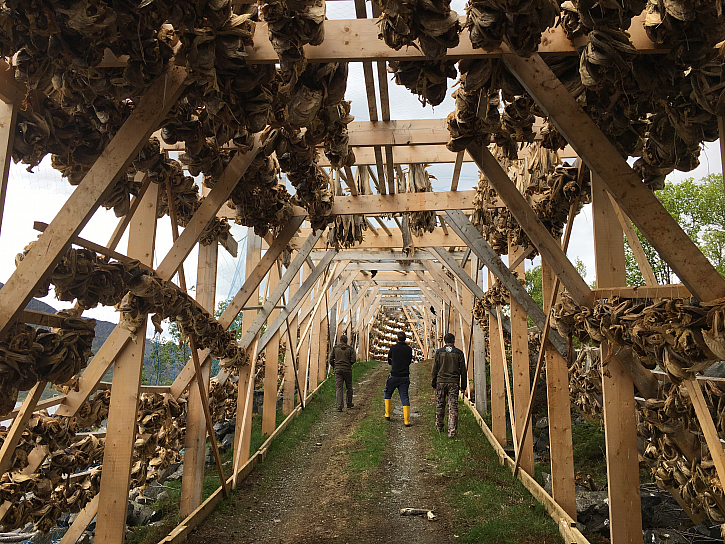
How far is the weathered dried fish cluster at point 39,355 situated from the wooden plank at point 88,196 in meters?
0.18

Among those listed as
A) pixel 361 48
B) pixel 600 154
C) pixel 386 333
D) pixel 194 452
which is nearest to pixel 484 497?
pixel 194 452

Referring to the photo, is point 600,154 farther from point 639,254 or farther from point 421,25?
point 639,254

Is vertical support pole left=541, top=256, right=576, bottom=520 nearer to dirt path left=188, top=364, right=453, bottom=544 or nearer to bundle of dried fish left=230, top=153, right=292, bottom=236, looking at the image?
dirt path left=188, top=364, right=453, bottom=544

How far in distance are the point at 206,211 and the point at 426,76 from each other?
2.21 meters

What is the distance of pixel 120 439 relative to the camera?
351 centimetres

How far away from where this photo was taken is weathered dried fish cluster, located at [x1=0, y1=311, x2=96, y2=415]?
2.48 m

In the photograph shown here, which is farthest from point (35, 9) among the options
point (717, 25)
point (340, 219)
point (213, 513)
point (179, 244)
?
point (340, 219)

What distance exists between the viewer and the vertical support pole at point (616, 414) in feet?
11.1

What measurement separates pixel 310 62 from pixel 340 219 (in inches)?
193

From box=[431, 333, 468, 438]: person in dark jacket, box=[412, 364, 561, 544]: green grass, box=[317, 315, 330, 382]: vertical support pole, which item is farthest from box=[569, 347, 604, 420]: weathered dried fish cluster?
box=[317, 315, 330, 382]: vertical support pole

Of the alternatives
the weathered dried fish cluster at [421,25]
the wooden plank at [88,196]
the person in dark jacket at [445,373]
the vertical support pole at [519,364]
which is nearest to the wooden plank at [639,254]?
the weathered dried fish cluster at [421,25]

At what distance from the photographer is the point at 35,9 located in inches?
84.4

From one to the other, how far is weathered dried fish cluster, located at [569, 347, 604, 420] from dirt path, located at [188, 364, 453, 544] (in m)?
1.86

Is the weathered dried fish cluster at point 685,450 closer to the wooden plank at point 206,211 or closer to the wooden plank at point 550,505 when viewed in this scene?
the wooden plank at point 550,505
